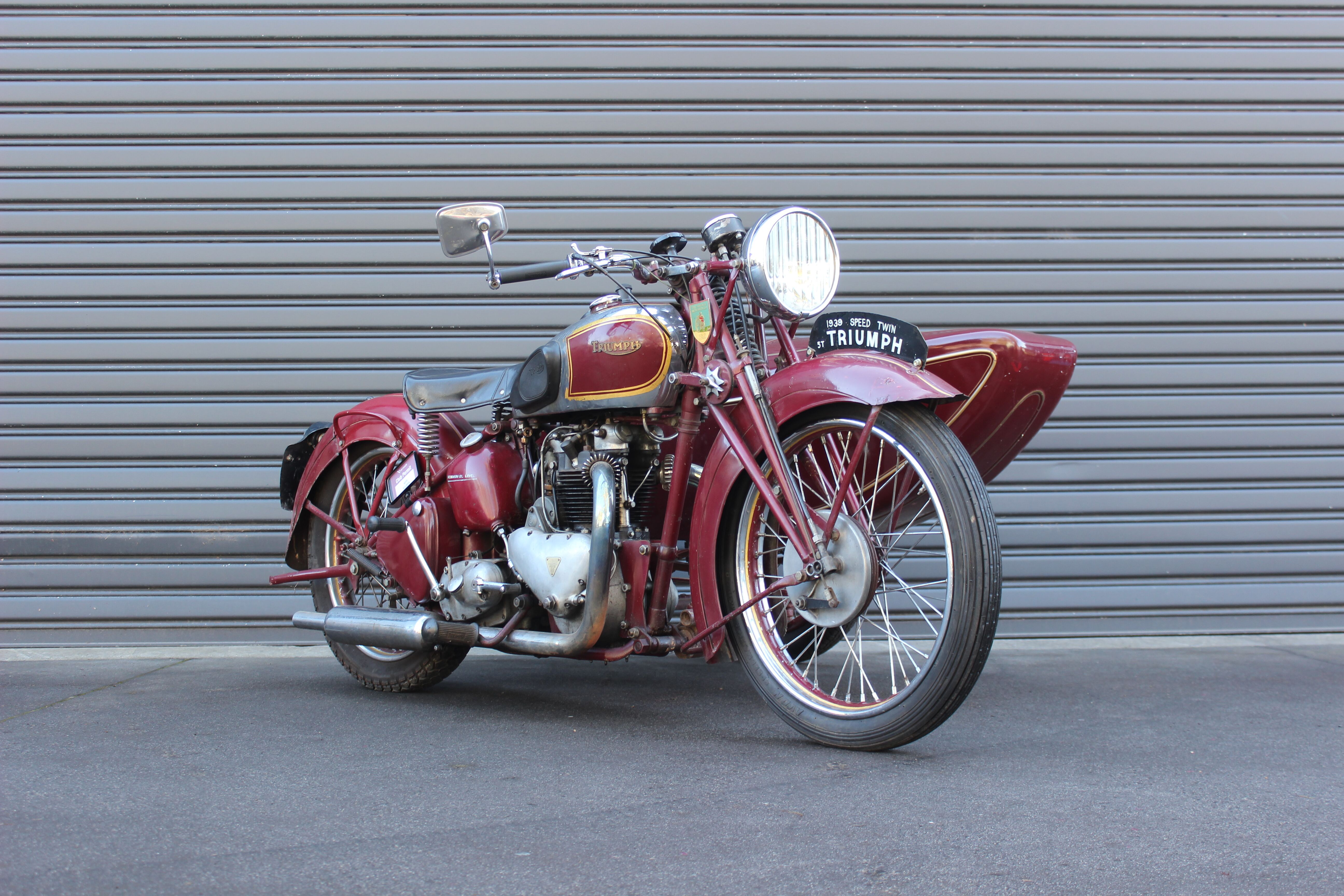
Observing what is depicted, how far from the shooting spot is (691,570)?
2777 millimetres

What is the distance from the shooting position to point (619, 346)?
2.82 m

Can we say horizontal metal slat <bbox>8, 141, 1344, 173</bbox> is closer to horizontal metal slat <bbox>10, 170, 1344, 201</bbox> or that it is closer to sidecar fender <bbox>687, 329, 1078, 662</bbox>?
horizontal metal slat <bbox>10, 170, 1344, 201</bbox>

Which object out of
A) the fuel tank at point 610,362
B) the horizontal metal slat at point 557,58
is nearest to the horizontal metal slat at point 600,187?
the horizontal metal slat at point 557,58

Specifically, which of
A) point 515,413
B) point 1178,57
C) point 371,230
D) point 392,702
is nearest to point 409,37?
point 371,230

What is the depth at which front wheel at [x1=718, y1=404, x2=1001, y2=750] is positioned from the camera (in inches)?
91.0

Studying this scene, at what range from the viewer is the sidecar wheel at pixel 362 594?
11.1 ft

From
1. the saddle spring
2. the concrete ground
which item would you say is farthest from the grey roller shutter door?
the saddle spring

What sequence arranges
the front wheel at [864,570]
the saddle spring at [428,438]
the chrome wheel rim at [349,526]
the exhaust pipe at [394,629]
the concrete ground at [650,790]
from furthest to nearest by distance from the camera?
the chrome wheel rim at [349,526] < the saddle spring at [428,438] < the exhaust pipe at [394,629] < the front wheel at [864,570] < the concrete ground at [650,790]

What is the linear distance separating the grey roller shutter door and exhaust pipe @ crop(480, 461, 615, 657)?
1.64 metres

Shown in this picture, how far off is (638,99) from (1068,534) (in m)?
2.53

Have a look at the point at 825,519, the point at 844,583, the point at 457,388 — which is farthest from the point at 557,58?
the point at 844,583

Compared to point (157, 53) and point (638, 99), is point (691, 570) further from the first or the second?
point (157, 53)

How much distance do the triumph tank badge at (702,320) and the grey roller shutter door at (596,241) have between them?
1.66 meters

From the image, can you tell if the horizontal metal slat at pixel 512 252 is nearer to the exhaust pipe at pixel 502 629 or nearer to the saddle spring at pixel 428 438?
the saddle spring at pixel 428 438
